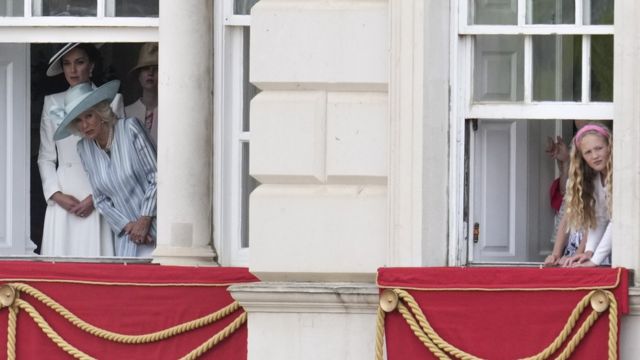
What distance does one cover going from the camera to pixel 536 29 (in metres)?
11.5

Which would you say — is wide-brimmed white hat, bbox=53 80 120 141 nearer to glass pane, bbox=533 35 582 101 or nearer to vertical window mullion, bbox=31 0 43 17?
vertical window mullion, bbox=31 0 43 17

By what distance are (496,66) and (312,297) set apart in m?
1.61

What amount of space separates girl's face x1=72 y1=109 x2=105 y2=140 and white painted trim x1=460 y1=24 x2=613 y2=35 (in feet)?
8.72

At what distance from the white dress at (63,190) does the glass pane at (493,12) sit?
2600mm

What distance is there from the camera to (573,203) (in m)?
11.5

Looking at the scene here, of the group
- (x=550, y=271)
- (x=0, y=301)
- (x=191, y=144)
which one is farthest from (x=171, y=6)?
(x=550, y=271)

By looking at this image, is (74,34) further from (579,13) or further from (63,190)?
(579,13)

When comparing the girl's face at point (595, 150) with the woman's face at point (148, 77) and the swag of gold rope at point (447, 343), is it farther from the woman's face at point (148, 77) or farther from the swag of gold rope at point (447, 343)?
the woman's face at point (148, 77)

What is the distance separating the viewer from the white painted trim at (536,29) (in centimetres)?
1141

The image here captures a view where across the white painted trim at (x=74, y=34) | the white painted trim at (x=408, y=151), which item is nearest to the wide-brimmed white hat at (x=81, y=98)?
the white painted trim at (x=74, y=34)

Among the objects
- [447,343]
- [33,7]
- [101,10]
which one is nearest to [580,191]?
[447,343]

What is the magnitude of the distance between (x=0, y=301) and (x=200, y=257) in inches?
45.2

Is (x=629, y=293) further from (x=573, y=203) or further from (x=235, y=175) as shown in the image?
(x=235, y=175)

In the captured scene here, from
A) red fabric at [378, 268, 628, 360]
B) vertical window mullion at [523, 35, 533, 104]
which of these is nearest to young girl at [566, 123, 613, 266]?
vertical window mullion at [523, 35, 533, 104]
